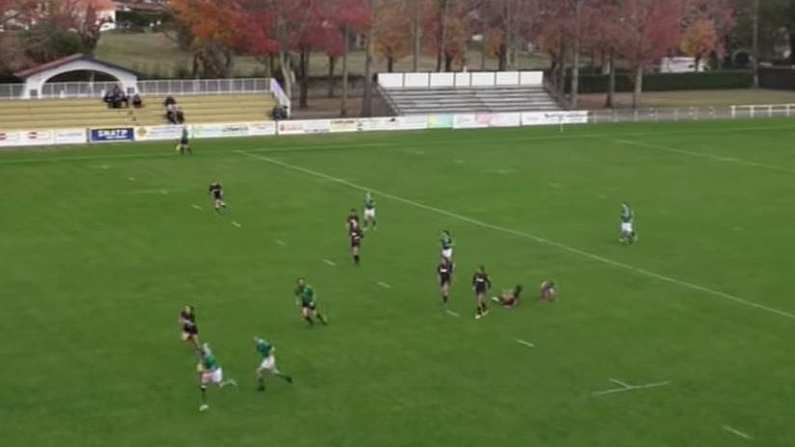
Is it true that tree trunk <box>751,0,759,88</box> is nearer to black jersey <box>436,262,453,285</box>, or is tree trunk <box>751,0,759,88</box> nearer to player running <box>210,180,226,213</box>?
player running <box>210,180,226,213</box>

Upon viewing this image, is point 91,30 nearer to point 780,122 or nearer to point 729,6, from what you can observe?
point 780,122

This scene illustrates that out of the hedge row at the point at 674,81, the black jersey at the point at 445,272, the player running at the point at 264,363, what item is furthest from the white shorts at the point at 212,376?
the hedge row at the point at 674,81

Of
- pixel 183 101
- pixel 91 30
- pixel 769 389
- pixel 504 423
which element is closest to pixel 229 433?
pixel 504 423

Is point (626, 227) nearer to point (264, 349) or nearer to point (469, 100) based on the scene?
point (264, 349)

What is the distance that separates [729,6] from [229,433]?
111 meters

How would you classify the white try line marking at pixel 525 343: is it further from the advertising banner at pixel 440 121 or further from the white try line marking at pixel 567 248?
the advertising banner at pixel 440 121

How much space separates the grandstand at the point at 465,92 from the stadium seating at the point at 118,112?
33.4 ft

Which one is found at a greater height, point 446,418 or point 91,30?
point 91,30

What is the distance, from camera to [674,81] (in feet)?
387

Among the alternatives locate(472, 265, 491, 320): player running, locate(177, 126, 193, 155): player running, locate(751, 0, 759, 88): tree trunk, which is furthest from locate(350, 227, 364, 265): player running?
locate(751, 0, 759, 88): tree trunk

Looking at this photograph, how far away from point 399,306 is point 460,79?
59737 millimetres

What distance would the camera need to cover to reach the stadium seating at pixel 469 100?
284 feet

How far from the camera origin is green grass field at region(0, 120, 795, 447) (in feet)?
78.7

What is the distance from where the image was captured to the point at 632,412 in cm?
2447
